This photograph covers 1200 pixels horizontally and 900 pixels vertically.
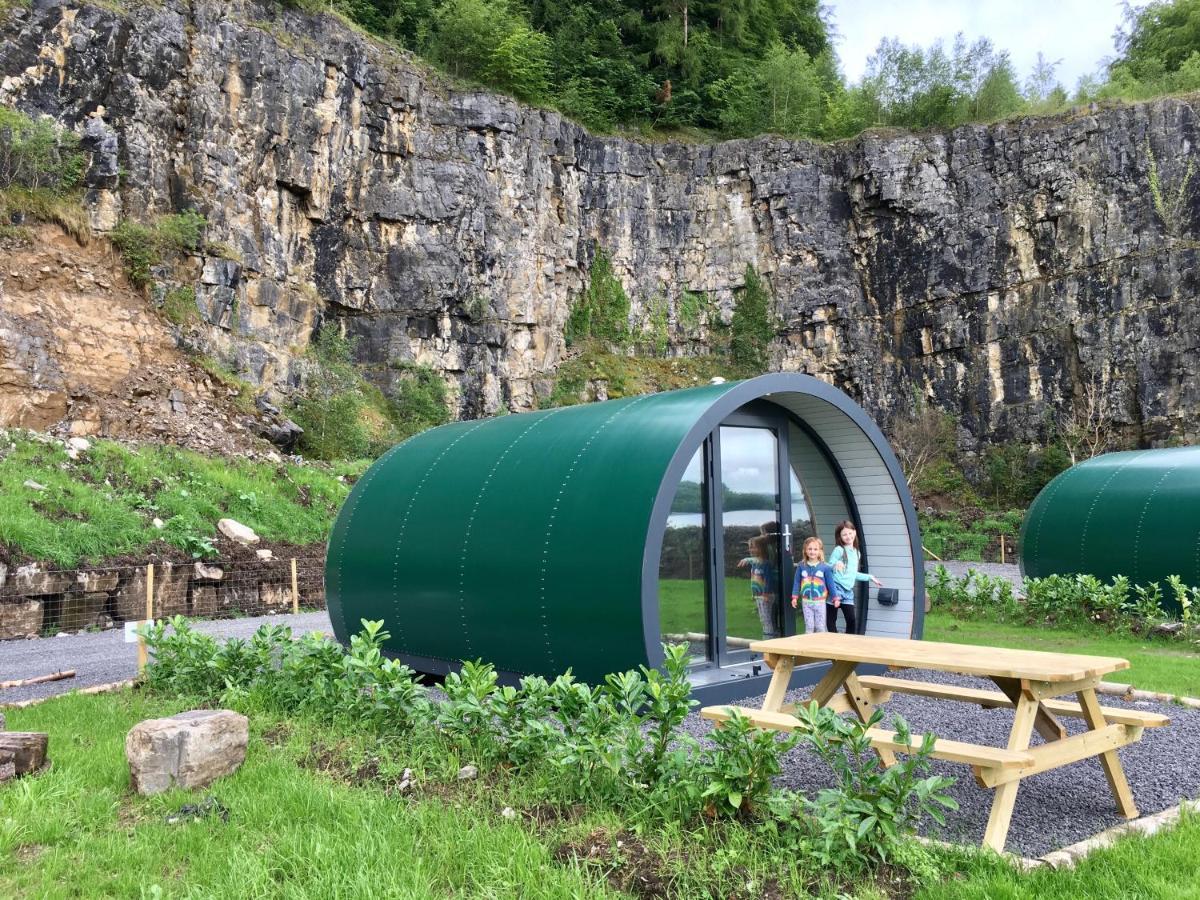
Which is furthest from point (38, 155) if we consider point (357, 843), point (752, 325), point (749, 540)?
point (752, 325)

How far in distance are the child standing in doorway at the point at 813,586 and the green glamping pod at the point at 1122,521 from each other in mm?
6982

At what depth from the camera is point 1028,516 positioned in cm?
1472

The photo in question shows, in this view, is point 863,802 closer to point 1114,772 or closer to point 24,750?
point 1114,772

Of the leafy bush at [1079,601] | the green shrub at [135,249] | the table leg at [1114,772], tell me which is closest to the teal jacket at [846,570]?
the table leg at [1114,772]

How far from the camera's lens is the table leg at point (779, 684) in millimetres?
5488

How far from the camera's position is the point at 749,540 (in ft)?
26.6

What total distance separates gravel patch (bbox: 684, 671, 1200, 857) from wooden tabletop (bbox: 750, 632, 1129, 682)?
29.8 inches

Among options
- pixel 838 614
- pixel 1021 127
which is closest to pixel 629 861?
pixel 838 614

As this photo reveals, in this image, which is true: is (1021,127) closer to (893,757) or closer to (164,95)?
(164,95)

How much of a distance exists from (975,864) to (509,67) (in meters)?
36.1

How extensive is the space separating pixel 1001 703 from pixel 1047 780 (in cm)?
55

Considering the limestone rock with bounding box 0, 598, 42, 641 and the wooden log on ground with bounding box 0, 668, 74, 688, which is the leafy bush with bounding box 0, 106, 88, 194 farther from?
the wooden log on ground with bounding box 0, 668, 74, 688

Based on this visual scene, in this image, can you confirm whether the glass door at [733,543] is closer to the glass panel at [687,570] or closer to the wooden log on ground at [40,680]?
the glass panel at [687,570]

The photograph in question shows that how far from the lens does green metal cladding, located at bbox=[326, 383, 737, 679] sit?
255 inches
